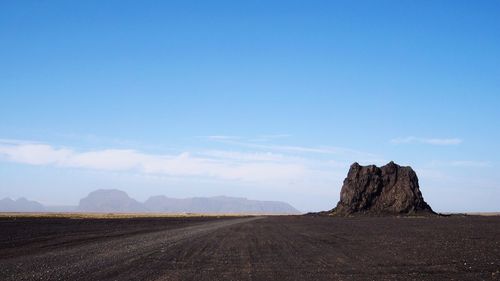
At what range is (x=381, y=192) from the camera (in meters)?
106

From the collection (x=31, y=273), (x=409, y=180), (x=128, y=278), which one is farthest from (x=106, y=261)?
(x=409, y=180)

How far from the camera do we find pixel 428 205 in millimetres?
102438

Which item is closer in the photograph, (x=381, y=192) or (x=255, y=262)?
(x=255, y=262)

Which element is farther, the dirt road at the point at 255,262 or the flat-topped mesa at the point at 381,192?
the flat-topped mesa at the point at 381,192

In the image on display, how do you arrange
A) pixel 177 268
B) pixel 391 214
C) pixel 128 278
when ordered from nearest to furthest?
pixel 128 278
pixel 177 268
pixel 391 214

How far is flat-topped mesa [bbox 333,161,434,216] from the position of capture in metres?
100

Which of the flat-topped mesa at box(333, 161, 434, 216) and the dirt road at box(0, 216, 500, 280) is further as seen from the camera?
the flat-topped mesa at box(333, 161, 434, 216)

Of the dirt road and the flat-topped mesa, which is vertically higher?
the flat-topped mesa

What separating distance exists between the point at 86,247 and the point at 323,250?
44.5 feet

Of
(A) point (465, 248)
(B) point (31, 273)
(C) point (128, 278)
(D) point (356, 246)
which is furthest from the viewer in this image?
(D) point (356, 246)

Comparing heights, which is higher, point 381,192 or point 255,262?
point 381,192

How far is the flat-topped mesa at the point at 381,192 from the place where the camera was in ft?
329

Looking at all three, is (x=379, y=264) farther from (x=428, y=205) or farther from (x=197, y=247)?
(x=428, y=205)

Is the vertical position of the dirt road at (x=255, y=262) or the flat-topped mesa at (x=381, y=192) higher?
the flat-topped mesa at (x=381, y=192)
